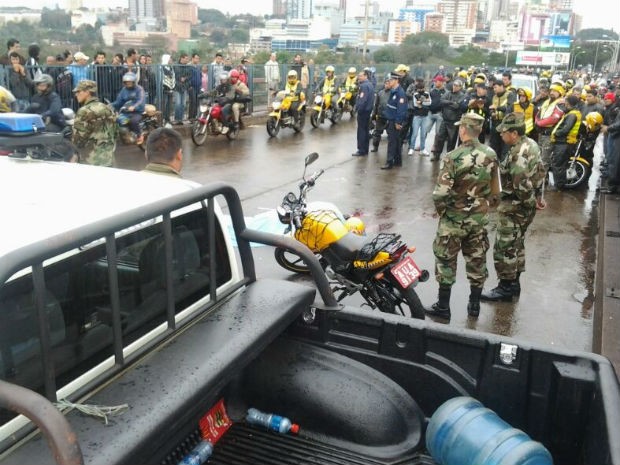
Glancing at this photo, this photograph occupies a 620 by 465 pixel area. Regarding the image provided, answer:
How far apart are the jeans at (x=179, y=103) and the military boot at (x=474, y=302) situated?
435 inches

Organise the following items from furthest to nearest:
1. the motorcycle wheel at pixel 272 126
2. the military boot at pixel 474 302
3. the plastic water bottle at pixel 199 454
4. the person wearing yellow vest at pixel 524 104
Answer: the motorcycle wheel at pixel 272 126, the person wearing yellow vest at pixel 524 104, the military boot at pixel 474 302, the plastic water bottle at pixel 199 454

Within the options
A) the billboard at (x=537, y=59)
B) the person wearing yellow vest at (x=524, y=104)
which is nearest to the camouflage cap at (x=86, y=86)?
the person wearing yellow vest at (x=524, y=104)

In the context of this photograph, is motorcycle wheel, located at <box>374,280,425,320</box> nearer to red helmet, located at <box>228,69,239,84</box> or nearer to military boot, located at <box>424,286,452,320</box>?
military boot, located at <box>424,286,452,320</box>

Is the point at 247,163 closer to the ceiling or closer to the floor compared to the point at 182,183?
closer to the floor

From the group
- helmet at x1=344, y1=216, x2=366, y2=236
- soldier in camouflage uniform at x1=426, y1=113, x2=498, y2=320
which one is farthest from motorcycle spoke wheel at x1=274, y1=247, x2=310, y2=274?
soldier in camouflage uniform at x1=426, y1=113, x2=498, y2=320

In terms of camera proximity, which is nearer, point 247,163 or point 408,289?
point 408,289

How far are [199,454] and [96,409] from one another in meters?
0.83

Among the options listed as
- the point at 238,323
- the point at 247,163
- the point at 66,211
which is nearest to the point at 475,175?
the point at 238,323

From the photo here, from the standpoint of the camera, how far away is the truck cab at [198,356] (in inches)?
74.4

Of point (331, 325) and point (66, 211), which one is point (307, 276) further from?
point (66, 211)

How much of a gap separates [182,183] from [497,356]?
5.35 feet

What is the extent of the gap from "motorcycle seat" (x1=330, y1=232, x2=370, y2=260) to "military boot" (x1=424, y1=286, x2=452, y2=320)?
797 millimetres

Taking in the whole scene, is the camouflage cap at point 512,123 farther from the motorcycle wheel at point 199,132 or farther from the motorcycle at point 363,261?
the motorcycle wheel at point 199,132

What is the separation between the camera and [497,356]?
103 inches
